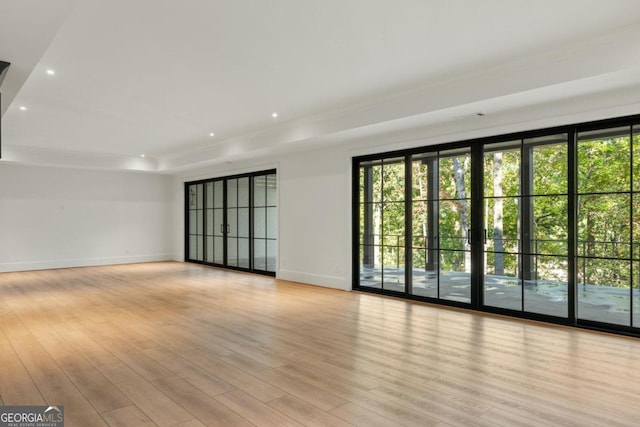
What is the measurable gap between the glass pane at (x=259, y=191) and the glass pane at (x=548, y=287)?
547 cm

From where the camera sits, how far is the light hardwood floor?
99.9 inches

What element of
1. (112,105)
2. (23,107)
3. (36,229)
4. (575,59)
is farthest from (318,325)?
(36,229)

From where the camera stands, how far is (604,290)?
4480 mm

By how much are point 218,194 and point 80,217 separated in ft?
11.2

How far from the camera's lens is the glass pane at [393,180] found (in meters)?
6.29

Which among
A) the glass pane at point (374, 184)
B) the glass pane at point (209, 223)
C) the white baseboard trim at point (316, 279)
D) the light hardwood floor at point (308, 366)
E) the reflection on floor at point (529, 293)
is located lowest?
the light hardwood floor at point (308, 366)

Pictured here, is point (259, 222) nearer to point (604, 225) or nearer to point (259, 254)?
point (259, 254)

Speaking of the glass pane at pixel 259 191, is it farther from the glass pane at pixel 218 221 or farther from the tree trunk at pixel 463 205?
the tree trunk at pixel 463 205

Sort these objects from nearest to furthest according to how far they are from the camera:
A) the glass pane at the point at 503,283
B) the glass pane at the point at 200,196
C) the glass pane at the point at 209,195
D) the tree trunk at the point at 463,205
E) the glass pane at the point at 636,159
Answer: the glass pane at the point at 636,159, the glass pane at the point at 503,283, the tree trunk at the point at 463,205, the glass pane at the point at 209,195, the glass pane at the point at 200,196

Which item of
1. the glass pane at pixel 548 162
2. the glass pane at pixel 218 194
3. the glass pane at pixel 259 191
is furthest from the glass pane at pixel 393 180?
the glass pane at pixel 218 194

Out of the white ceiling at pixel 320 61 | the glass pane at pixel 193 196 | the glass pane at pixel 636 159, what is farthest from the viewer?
the glass pane at pixel 193 196

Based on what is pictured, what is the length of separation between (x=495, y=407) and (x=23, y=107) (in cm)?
661

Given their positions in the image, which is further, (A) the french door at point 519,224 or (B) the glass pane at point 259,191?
(B) the glass pane at point 259,191

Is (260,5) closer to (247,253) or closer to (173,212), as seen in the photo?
(247,253)
